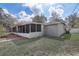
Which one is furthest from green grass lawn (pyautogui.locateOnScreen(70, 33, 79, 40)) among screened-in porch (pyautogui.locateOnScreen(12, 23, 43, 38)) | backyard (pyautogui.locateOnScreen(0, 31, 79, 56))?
screened-in porch (pyautogui.locateOnScreen(12, 23, 43, 38))

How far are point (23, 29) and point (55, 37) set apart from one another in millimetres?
379

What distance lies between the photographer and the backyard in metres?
2.73

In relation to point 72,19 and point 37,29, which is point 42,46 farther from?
point 72,19

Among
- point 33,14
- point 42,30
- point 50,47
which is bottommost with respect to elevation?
point 50,47

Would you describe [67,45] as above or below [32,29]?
below

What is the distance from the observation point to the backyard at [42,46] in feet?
8.95

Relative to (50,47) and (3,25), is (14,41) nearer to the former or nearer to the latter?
(3,25)

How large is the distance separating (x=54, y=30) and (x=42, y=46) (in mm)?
232

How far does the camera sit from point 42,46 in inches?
108

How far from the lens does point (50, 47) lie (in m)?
2.74

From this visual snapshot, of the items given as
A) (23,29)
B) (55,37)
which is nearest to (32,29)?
(23,29)

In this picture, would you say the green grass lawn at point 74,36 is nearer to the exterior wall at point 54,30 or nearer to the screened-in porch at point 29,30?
the exterior wall at point 54,30

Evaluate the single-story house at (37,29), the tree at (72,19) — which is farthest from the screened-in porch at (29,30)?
the tree at (72,19)

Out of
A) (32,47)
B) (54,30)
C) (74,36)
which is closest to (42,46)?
(32,47)
